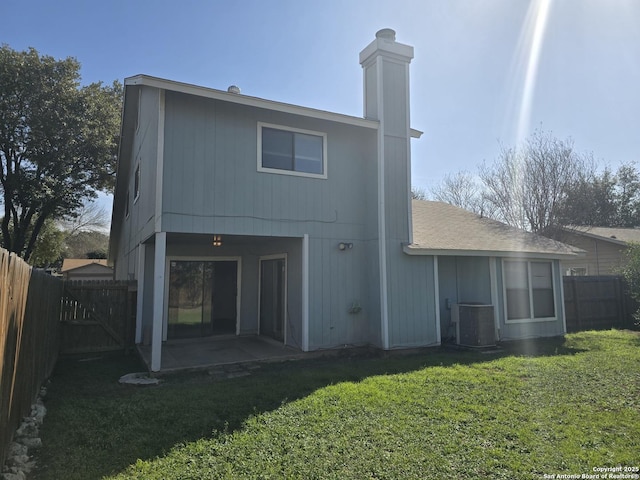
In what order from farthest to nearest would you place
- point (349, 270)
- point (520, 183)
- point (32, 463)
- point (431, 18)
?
point (520, 183) → point (349, 270) → point (431, 18) → point (32, 463)

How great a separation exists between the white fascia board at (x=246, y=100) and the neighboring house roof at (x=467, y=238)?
2.95 m

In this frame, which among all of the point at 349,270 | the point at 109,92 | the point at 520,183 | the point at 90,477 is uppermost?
the point at 109,92

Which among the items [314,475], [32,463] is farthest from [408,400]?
[32,463]

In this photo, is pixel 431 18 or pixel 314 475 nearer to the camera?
pixel 314 475

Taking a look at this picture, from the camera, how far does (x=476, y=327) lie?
882 cm

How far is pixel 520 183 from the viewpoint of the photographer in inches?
769

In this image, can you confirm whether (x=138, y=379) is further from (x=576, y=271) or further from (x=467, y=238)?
(x=576, y=271)

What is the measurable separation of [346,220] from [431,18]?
4443 mm

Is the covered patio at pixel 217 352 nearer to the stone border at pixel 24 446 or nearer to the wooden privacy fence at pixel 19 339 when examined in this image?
the wooden privacy fence at pixel 19 339

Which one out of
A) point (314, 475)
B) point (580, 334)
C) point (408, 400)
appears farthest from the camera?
point (580, 334)

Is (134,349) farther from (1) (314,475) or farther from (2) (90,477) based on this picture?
(1) (314,475)

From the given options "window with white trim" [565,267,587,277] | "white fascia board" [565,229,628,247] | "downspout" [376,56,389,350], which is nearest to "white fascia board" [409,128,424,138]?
"downspout" [376,56,389,350]

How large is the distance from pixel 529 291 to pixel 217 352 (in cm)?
793

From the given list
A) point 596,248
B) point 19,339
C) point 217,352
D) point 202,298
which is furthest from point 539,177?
point 19,339
